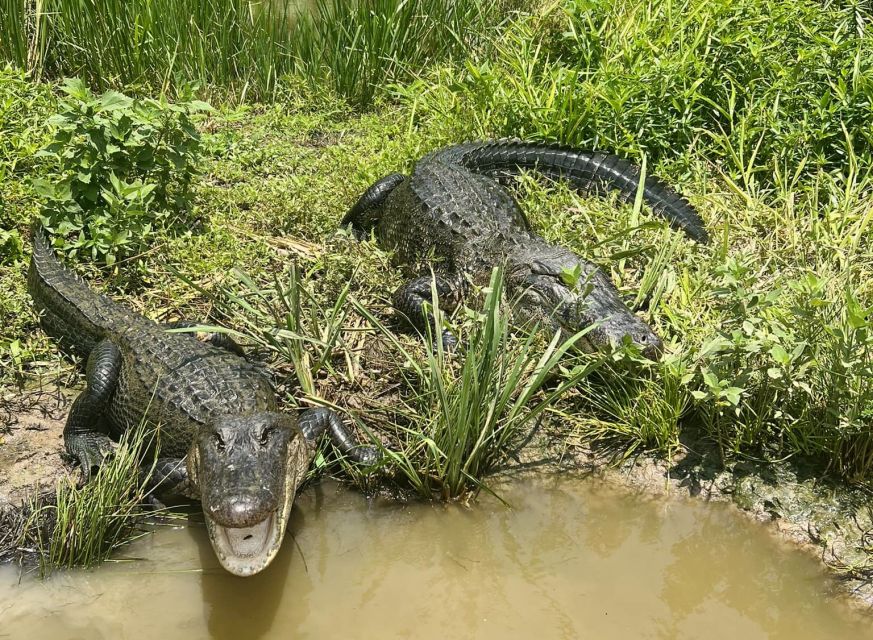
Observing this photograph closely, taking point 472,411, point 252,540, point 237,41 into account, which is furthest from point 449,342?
point 237,41

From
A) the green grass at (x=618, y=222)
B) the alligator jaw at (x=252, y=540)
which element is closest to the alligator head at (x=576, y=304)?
the green grass at (x=618, y=222)

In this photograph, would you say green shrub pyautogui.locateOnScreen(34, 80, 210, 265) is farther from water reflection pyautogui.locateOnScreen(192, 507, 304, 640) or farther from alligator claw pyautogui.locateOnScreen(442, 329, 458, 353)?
water reflection pyautogui.locateOnScreen(192, 507, 304, 640)

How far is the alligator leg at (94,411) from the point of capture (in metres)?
3.90

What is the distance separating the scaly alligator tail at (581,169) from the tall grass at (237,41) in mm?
1640

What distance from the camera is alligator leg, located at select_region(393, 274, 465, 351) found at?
468cm

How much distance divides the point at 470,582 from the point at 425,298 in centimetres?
176

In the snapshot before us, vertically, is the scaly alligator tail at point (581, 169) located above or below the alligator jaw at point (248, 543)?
above

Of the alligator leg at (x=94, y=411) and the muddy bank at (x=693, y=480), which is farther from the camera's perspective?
the alligator leg at (x=94, y=411)

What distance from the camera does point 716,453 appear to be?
13.0 feet

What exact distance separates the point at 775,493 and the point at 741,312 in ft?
2.61

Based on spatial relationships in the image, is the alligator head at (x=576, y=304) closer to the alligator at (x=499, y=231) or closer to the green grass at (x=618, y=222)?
the alligator at (x=499, y=231)

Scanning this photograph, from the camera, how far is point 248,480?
332cm

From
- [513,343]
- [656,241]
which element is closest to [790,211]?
[656,241]

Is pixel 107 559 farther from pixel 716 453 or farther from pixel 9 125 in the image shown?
pixel 9 125
